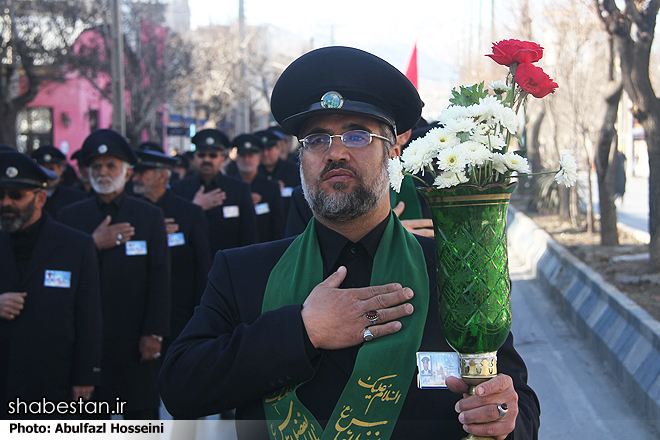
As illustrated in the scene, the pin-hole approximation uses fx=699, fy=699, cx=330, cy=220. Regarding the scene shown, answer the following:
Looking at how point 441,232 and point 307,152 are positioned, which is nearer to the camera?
point 441,232

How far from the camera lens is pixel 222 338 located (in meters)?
2.24

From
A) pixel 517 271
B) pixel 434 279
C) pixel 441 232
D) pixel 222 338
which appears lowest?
pixel 517 271

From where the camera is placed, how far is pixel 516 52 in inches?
83.4

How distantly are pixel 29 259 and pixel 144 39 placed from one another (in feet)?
84.0

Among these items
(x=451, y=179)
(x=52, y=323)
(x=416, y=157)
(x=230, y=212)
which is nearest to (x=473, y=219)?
(x=451, y=179)

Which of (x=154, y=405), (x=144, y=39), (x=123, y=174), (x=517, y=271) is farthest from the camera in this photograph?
(x=144, y=39)

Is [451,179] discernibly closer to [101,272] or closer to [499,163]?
[499,163]

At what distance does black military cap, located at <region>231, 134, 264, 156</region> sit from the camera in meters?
9.77

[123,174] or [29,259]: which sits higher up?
[123,174]

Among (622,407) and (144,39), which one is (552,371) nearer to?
(622,407)

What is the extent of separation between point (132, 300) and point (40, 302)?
3.71 ft

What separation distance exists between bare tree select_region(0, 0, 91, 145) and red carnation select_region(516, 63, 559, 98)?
19.0m

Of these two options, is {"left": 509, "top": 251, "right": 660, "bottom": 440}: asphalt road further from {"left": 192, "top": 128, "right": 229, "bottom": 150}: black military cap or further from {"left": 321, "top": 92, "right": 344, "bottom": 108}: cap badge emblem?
{"left": 192, "top": 128, "right": 229, "bottom": 150}: black military cap

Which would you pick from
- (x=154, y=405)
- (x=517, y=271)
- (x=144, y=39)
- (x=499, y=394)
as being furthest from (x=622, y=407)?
(x=144, y=39)
